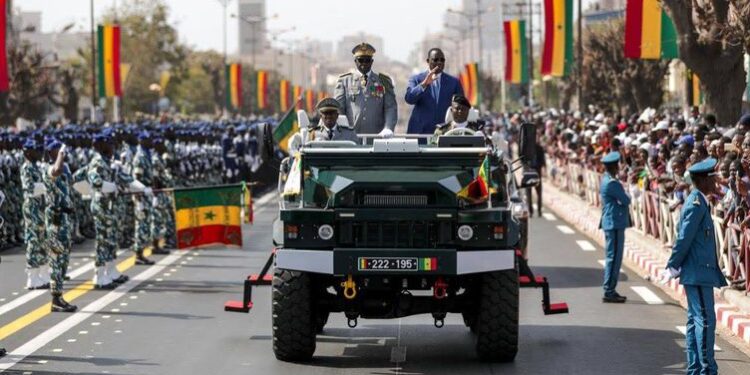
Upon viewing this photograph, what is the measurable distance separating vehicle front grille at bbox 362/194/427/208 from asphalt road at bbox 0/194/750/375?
134 cm

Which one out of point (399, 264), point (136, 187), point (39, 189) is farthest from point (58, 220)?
point (399, 264)

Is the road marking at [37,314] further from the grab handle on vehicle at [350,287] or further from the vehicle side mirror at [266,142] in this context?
the grab handle on vehicle at [350,287]

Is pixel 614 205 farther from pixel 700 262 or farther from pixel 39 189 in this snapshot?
pixel 39 189

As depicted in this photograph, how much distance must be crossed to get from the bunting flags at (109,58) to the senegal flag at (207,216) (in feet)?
92.3

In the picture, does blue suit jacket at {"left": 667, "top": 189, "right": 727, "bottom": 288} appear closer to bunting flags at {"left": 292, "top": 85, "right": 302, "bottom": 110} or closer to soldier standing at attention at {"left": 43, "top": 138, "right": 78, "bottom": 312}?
bunting flags at {"left": 292, "top": 85, "right": 302, "bottom": 110}

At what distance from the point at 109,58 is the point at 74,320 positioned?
36.7 metres

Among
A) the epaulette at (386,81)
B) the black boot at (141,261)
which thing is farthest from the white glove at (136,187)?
the epaulette at (386,81)

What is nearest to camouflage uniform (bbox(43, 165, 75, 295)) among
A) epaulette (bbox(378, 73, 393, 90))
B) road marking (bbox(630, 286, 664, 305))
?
epaulette (bbox(378, 73, 393, 90))

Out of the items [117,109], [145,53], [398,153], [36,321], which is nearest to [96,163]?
[36,321]

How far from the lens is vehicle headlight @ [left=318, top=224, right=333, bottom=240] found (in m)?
13.5

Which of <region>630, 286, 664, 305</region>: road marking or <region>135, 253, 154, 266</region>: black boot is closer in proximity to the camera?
<region>630, 286, 664, 305</region>: road marking

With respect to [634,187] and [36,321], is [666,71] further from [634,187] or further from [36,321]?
[36,321]

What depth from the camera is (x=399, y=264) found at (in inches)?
524

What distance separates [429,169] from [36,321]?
5.45m
